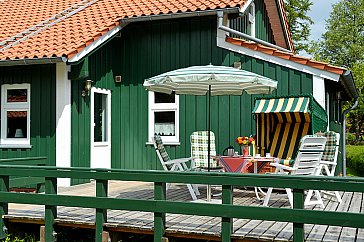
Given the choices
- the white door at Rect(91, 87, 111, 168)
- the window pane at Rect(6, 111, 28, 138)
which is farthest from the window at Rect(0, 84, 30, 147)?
the white door at Rect(91, 87, 111, 168)

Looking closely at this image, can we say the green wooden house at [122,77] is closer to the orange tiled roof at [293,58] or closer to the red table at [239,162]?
the orange tiled roof at [293,58]

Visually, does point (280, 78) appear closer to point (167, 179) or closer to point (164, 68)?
point (164, 68)

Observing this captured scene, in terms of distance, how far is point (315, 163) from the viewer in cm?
658

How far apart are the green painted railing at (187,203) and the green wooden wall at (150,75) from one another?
133 inches

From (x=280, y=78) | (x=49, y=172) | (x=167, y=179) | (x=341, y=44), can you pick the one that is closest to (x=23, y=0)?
(x=280, y=78)

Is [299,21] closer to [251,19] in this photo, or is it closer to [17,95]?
[251,19]

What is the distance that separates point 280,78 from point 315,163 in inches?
138

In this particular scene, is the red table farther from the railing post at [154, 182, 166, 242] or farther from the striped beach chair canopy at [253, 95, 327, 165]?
the railing post at [154, 182, 166, 242]

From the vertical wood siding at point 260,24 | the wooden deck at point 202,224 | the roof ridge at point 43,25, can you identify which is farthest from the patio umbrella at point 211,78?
the vertical wood siding at point 260,24

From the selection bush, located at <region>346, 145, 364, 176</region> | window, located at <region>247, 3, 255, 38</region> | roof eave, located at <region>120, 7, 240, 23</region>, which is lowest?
bush, located at <region>346, 145, 364, 176</region>

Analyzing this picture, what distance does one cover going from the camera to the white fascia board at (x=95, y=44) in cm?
886

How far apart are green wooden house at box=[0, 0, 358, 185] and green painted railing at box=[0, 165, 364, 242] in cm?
321

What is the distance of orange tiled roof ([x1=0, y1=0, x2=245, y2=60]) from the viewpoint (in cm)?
923

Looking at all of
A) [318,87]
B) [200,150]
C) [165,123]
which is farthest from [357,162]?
[200,150]
